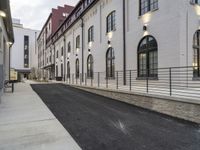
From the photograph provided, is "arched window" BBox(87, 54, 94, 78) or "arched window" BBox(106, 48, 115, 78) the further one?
"arched window" BBox(87, 54, 94, 78)

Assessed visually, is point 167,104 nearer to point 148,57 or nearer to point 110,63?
point 148,57

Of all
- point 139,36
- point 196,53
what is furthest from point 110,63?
point 196,53

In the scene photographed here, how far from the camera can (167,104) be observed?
19.6 ft

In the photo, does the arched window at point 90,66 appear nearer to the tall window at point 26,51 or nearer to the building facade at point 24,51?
the building facade at point 24,51

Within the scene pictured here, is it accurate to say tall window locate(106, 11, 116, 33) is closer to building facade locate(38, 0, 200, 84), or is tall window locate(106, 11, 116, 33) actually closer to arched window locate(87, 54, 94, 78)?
building facade locate(38, 0, 200, 84)

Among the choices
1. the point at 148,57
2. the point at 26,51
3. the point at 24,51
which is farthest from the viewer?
the point at 26,51

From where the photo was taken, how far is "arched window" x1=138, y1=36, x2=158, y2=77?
30.5 ft

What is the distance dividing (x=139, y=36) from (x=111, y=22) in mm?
4097

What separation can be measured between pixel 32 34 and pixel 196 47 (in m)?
54.2

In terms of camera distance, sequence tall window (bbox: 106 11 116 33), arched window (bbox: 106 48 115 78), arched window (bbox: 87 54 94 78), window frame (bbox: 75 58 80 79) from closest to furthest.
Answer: arched window (bbox: 106 48 115 78) → tall window (bbox: 106 11 116 33) → arched window (bbox: 87 54 94 78) → window frame (bbox: 75 58 80 79)

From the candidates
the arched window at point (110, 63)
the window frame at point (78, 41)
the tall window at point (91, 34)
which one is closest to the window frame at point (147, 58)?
the arched window at point (110, 63)

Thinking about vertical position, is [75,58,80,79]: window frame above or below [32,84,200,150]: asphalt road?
above

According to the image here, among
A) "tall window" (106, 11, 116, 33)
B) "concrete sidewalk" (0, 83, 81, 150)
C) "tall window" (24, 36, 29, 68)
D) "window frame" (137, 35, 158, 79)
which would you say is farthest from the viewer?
"tall window" (24, 36, 29, 68)

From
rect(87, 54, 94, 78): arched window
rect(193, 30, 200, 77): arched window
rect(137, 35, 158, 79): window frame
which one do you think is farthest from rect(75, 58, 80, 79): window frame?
rect(193, 30, 200, 77): arched window
